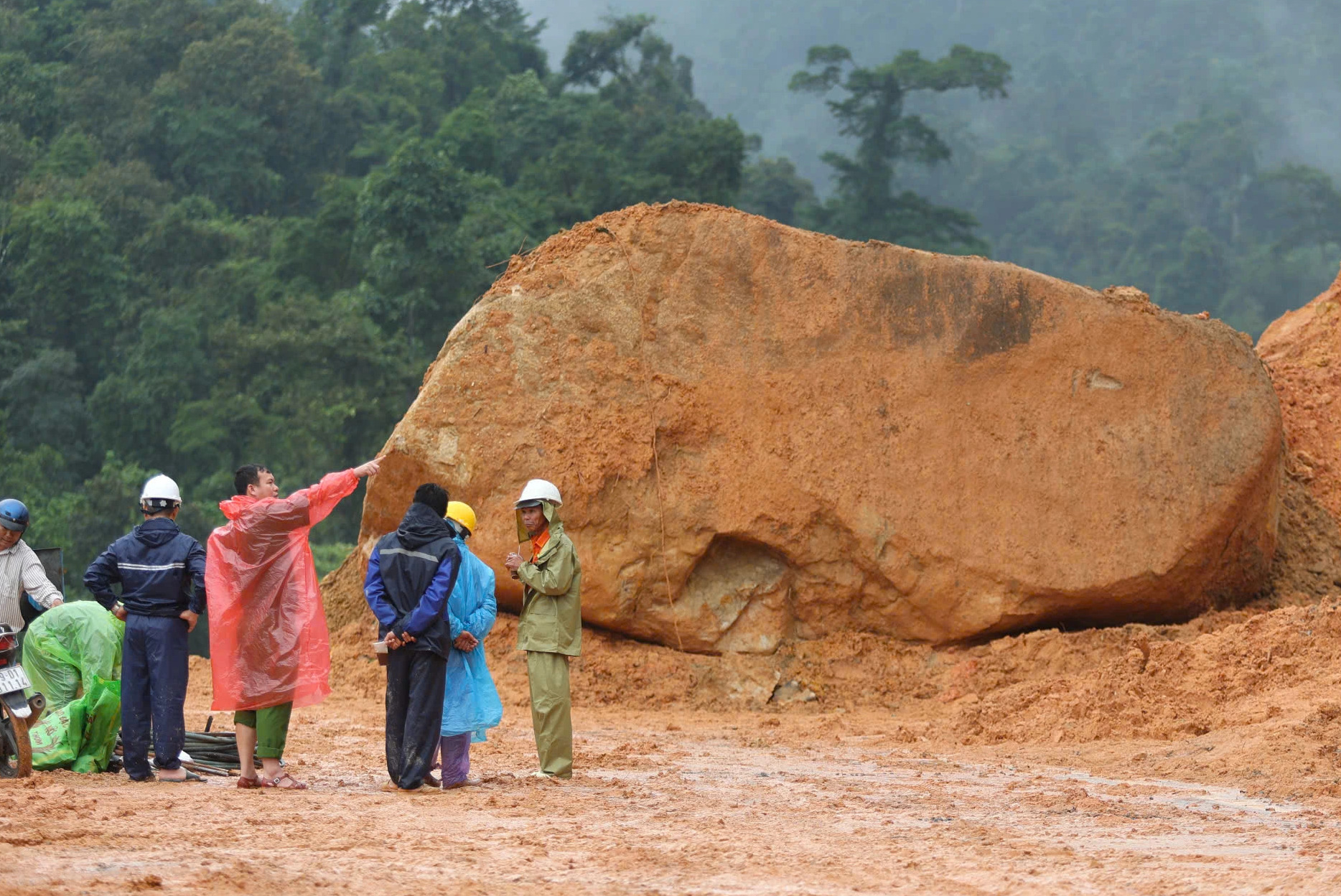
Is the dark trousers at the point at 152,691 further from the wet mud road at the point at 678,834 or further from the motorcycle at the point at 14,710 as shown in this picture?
the motorcycle at the point at 14,710

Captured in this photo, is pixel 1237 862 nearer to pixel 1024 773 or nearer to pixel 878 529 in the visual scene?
pixel 1024 773

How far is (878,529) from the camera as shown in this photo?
32.8 ft

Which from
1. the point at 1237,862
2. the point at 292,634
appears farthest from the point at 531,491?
the point at 1237,862

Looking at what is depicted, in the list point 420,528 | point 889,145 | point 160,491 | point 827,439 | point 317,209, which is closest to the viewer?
point 420,528

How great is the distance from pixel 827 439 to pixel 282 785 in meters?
5.10

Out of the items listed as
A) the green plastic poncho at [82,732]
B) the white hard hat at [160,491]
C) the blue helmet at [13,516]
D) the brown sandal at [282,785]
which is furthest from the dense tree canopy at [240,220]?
the brown sandal at [282,785]

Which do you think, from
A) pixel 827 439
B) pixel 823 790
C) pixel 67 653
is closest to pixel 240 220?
pixel 827 439

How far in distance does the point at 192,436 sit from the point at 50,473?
2445mm

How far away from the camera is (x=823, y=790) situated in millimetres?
6508

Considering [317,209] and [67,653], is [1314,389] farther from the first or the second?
[317,209]

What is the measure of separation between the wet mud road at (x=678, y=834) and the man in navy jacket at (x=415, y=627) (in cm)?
23

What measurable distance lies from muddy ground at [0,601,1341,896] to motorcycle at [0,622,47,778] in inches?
8.5

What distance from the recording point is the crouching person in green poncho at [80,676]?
256 inches

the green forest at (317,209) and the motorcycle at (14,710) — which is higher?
the green forest at (317,209)
